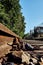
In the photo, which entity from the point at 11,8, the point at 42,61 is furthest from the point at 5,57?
the point at 11,8

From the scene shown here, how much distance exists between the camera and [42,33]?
16125 millimetres

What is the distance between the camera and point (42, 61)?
19.7 ft

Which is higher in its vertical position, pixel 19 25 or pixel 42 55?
pixel 19 25

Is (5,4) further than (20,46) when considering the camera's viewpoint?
Yes

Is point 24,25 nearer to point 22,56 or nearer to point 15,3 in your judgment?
point 15,3

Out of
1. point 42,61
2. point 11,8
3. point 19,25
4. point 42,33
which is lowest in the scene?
point 42,61

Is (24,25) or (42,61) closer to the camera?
(42,61)

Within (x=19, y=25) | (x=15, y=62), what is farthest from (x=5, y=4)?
(x=15, y=62)

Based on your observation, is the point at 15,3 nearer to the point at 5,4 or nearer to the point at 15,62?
the point at 5,4

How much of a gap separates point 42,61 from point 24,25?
27.5 metres

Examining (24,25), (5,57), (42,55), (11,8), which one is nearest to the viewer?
(5,57)

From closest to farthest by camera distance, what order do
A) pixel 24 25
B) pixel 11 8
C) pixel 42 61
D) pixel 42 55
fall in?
pixel 42 61, pixel 42 55, pixel 11 8, pixel 24 25

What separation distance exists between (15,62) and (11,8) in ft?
80.9

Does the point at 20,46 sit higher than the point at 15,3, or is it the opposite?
the point at 15,3
